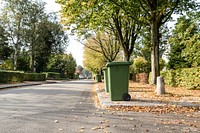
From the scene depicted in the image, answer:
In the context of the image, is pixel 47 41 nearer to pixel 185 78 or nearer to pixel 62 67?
pixel 62 67

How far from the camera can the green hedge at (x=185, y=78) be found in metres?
19.8

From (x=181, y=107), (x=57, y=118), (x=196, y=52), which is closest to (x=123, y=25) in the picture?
(x=196, y=52)

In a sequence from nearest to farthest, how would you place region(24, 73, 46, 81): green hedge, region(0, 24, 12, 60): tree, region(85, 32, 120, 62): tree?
region(24, 73, 46, 81): green hedge → region(0, 24, 12, 60): tree → region(85, 32, 120, 62): tree

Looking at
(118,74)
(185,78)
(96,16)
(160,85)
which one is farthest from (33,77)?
(118,74)

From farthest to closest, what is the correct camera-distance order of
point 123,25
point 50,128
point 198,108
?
1. point 123,25
2. point 198,108
3. point 50,128

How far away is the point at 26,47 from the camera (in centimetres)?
4828

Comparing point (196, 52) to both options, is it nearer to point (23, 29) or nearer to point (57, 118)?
point (57, 118)

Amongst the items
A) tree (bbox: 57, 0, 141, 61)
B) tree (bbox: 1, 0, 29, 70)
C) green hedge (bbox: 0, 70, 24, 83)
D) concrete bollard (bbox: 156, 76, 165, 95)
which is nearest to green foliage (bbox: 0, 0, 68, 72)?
tree (bbox: 1, 0, 29, 70)

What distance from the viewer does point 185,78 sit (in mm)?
21688

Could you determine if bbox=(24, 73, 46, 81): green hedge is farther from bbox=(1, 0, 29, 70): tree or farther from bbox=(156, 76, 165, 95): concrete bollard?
bbox=(156, 76, 165, 95): concrete bollard

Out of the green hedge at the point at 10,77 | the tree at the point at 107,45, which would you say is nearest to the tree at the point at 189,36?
the green hedge at the point at 10,77

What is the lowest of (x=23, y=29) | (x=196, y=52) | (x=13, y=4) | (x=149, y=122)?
(x=149, y=122)

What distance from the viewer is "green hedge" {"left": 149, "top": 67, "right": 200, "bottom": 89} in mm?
19781

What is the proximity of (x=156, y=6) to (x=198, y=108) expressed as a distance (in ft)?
32.4
